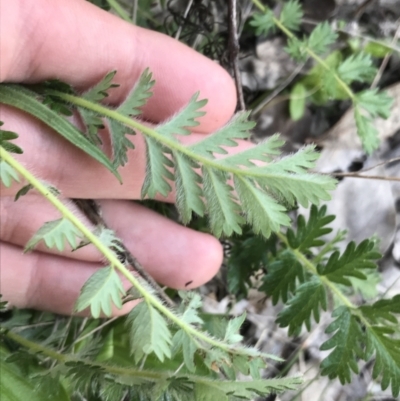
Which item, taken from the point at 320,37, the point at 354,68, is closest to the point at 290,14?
the point at 320,37

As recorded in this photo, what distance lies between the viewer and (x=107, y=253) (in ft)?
3.17

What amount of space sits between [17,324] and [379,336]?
3.34 ft

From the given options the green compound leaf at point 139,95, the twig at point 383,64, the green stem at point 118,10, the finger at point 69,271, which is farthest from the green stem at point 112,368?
the twig at point 383,64

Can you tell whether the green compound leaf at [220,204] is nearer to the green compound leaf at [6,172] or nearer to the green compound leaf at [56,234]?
the green compound leaf at [56,234]

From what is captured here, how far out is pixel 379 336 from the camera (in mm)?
1250

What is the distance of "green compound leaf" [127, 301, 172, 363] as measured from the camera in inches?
35.7

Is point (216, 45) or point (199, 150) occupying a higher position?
point (216, 45)

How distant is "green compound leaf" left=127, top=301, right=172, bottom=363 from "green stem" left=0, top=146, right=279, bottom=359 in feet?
0.07

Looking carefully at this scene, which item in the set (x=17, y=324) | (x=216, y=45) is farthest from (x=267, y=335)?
(x=216, y=45)

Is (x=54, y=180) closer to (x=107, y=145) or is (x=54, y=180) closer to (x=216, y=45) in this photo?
(x=107, y=145)

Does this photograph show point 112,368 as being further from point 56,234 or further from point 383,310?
point 383,310

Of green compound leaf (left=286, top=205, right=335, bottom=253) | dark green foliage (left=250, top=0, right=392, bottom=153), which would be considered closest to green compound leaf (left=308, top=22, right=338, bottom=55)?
dark green foliage (left=250, top=0, right=392, bottom=153)

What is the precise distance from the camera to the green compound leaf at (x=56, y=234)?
0.91m

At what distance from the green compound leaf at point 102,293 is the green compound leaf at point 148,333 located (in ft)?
0.18
